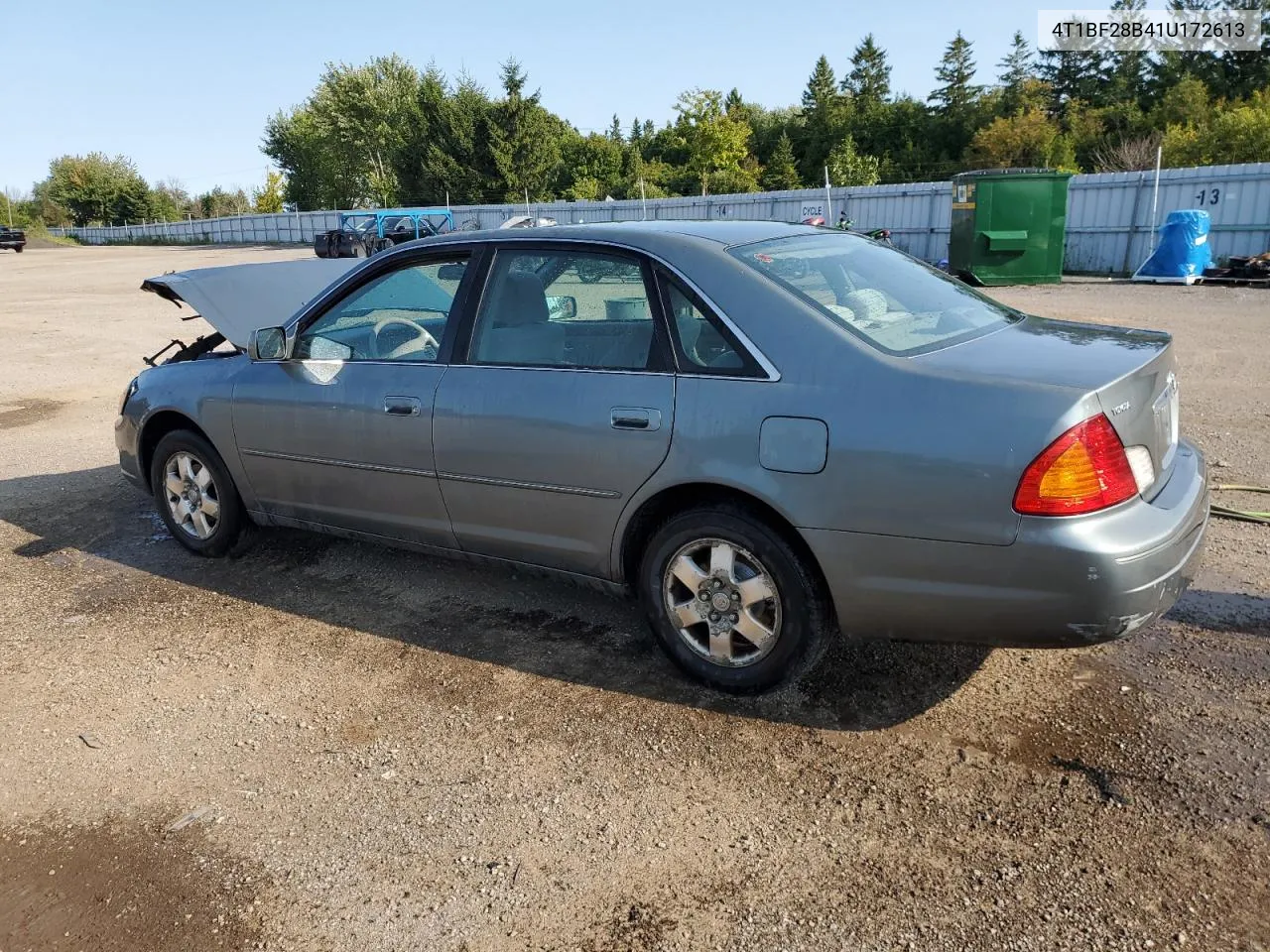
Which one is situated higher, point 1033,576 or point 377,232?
point 377,232

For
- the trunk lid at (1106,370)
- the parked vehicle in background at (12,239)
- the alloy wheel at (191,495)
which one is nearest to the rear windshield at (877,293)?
the trunk lid at (1106,370)

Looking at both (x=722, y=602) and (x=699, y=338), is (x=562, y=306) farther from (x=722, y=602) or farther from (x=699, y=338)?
(x=722, y=602)

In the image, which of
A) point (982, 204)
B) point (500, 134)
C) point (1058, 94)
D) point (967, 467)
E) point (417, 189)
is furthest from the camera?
point (1058, 94)

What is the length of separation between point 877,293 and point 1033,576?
1262mm

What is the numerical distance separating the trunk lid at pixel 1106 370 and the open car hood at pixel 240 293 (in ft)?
11.3

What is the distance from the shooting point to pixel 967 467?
2.84 meters

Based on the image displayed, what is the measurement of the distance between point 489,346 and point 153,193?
95.6 metres

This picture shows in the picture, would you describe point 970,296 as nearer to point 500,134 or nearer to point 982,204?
point 982,204

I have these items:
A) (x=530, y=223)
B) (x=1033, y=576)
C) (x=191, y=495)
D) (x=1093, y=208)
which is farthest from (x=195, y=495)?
(x=1093, y=208)

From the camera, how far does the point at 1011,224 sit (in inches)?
751

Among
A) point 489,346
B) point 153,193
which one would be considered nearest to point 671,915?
point 489,346

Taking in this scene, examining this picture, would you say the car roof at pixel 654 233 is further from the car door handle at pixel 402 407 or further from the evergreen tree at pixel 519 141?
the evergreen tree at pixel 519 141

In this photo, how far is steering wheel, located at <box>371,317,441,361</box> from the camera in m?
4.18

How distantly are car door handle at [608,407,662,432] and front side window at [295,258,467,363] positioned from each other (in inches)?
44.4
